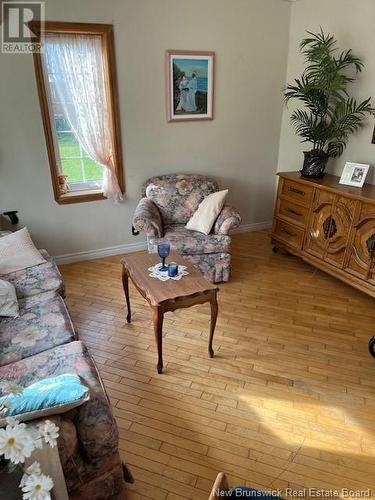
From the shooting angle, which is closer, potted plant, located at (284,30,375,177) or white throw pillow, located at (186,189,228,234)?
potted plant, located at (284,30,375,177)

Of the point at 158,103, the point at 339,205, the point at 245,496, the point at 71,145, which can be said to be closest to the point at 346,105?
the point at 339,205

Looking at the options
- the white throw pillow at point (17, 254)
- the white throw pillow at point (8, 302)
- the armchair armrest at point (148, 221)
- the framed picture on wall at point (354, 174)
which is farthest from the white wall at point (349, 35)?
the white throw pillow at point (8, 302)

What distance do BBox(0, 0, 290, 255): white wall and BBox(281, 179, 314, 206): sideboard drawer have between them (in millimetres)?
748

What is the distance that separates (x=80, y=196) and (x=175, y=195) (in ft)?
3.21

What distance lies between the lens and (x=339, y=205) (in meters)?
2.97

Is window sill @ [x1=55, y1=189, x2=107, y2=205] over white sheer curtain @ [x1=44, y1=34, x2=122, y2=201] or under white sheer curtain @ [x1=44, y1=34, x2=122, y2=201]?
under

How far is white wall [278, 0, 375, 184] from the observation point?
301cm

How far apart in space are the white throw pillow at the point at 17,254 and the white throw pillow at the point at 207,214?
1.43 metres

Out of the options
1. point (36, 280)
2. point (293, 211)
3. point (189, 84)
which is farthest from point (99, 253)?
point (293, 211)

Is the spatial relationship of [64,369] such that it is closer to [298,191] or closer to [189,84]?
[298,191]

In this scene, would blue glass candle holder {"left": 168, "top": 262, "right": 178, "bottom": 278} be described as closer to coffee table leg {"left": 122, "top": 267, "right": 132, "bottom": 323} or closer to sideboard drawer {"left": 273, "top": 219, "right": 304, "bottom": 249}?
coffee table leg {"left": 122, "top": 267, "right": 132, "bottom": 323}

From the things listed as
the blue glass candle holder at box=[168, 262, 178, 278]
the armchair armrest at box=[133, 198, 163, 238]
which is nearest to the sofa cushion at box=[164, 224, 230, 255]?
the armchair armrest at box=[133, 198, 163, 238]

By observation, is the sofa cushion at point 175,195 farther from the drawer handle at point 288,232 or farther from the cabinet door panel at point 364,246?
the cabinet door panel at point 364,246

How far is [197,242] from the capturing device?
3092mm
